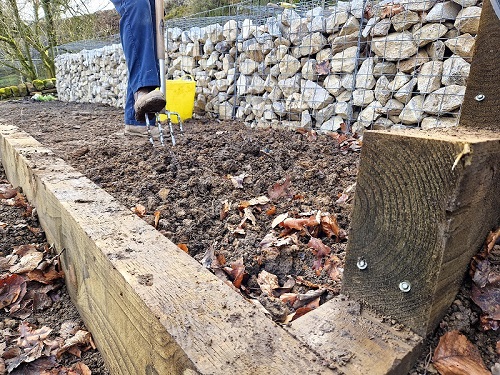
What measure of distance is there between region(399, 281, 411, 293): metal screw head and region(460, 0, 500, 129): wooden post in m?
0.44

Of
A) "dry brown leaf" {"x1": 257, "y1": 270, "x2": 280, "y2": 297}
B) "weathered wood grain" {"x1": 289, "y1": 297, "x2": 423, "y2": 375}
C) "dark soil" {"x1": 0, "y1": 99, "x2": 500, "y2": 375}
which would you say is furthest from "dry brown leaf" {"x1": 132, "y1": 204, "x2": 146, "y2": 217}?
"weathered wood grain" {"x1": 289, "y1": 297, "x2": 423, "y2": 375}

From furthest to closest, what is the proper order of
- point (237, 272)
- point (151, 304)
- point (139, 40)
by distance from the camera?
point (139, 40) → point (237, 272) → point (151, 304)

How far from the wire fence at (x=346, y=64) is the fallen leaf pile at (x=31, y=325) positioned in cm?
274

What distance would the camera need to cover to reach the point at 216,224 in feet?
5.19

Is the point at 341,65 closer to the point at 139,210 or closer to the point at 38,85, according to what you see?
the point at 139,210

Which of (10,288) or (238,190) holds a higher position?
(238,190)

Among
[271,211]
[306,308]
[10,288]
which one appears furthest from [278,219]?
[10,288]

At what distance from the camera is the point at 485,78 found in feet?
2.89

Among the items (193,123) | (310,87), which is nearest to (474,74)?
(310,87)

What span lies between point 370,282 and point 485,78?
57cm

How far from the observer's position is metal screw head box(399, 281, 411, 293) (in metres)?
0.75

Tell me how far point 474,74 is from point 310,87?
2903 millimetres

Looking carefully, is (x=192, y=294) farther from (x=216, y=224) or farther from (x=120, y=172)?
(x=120, y=172)

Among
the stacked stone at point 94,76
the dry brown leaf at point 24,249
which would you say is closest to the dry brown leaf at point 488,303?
the dry brown leaf at point 24,249
